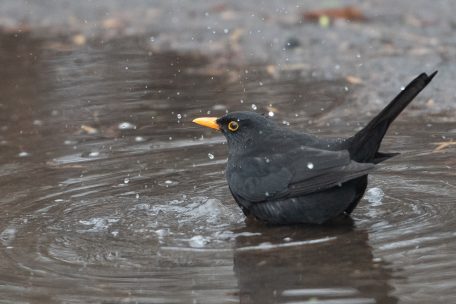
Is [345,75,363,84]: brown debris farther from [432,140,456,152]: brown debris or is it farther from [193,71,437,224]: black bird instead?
[193,71,437,224]: black bird

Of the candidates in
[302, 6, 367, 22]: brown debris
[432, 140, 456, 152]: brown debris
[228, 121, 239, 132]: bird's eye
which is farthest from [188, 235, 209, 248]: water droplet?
[302, 6, 367, 22]: brown debris

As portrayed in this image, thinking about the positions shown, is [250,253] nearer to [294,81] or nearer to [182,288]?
[182,288]

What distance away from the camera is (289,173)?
684cm

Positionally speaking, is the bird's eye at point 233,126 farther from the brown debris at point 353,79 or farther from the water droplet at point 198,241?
the brown debris at point 353,79

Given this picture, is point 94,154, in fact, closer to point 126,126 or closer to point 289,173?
point 126,126

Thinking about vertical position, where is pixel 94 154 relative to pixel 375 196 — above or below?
above

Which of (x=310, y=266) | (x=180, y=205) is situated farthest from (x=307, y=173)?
(x=180, y=205)

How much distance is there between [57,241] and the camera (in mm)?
6691

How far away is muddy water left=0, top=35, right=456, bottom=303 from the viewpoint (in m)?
5.71

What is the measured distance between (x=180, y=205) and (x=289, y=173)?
→ 94cm

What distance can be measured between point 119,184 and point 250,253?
2.04 m

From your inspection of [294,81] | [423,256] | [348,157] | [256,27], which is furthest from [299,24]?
[423,256]

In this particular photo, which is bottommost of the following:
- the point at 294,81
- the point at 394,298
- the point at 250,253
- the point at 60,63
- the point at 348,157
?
the point at 394,298

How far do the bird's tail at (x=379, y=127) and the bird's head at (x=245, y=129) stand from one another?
0.71m
